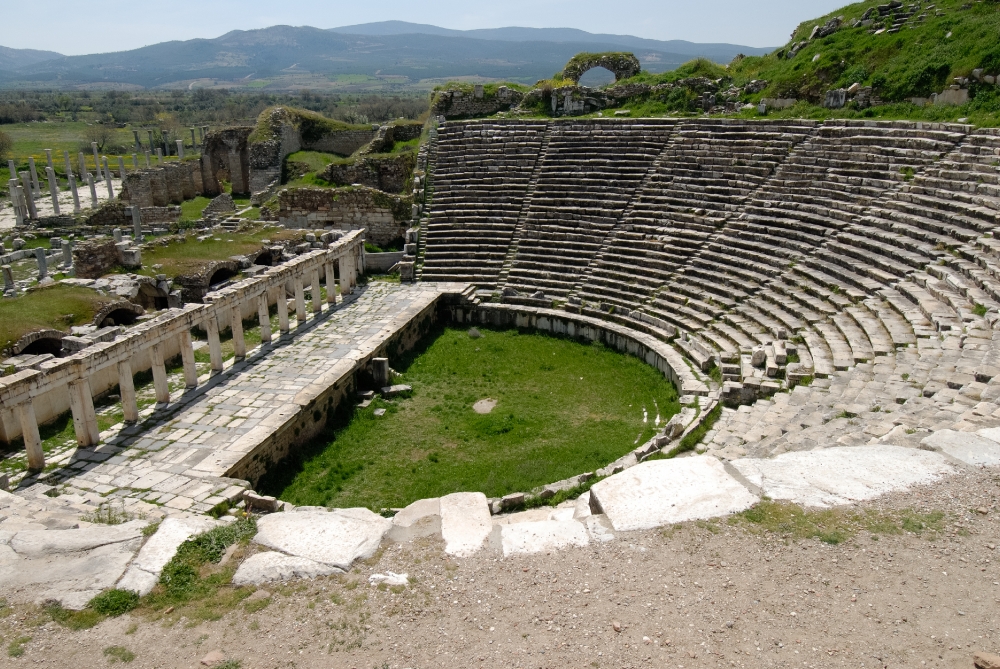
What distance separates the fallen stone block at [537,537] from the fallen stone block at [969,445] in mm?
4023

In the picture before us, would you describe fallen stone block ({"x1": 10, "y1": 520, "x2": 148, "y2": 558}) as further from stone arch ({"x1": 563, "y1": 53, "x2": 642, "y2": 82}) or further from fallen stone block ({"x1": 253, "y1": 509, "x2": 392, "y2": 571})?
stone arch ({"x1": 563, "y1": 53, "x2": 642, "y2": 82})

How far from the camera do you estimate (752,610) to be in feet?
17.7

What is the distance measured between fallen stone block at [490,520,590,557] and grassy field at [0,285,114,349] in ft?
40.9

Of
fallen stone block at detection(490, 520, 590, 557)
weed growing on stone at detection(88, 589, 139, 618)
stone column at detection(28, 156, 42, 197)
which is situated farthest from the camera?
stone column at detection(28, 156, 42, 197)

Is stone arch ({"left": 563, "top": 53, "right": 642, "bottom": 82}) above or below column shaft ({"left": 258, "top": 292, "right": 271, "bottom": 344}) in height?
above

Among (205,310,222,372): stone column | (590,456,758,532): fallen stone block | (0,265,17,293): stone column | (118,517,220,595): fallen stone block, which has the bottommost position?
(0,265,17,293): stone column

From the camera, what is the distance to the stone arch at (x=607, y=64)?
97.3 feet

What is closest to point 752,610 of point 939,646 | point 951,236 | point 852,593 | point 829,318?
point 852,593

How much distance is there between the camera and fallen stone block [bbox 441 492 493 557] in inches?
263

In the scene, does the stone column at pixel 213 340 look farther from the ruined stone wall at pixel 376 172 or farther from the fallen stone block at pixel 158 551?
the ruined stone wall at pixel 376 172

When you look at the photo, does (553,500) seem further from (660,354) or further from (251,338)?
(251,338)

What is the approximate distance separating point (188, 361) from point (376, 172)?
1648cm

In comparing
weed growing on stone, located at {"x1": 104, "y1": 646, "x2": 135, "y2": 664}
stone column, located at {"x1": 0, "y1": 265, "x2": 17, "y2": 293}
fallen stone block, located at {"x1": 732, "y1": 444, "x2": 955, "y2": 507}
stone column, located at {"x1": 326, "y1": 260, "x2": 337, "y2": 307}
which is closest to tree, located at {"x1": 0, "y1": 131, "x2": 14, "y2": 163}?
stone column, located at {"x1": 0, "y1": 265, "x2": 17, "y2": 293}

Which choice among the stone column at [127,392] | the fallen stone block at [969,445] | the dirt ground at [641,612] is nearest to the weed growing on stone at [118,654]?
the dirt ground at [641,612]
